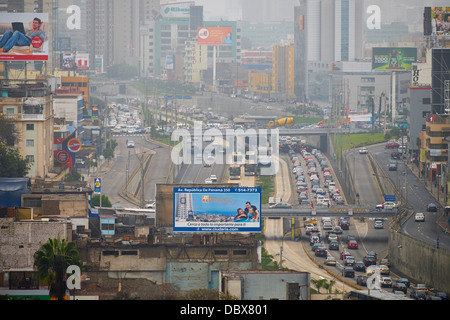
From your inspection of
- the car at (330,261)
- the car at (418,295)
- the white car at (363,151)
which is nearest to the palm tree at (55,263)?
the car at (418,295)

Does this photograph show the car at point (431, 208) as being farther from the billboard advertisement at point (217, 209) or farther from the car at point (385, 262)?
the billboard advertisement at point (217, 209)

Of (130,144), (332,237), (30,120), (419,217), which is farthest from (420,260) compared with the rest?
(130,144)

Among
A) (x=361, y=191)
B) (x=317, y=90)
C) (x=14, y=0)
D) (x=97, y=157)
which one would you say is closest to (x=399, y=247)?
(x=361, y=191)

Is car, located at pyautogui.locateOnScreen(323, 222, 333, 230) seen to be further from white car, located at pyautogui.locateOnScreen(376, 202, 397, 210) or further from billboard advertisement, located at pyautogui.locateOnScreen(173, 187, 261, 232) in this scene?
billboard advertisement, located at pyautogui.locateOnScreen(173, 187, 261, 232)

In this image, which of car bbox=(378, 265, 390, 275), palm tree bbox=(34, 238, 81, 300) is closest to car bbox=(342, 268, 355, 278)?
car bbox=(378, 265, 390, 275)

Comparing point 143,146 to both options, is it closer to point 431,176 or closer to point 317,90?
point 431,176
